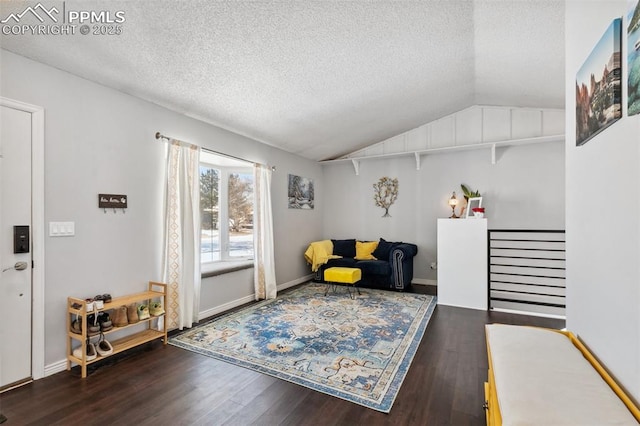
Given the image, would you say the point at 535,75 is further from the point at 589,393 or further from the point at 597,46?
the point at 589,393

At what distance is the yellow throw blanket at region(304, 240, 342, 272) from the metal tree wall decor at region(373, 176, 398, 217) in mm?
1417

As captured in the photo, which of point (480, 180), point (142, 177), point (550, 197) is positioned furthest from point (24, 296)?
point (550, 197)

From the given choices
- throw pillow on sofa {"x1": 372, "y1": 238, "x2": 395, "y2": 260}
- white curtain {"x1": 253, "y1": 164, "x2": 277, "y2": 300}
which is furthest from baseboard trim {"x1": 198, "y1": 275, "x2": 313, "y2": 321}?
throw pillow on sofa {"x1": 372, "y1": 238, "x2": 395, "y2": 260}

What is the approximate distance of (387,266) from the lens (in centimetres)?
509

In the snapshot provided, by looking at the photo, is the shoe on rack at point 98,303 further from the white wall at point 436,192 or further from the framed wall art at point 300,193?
the white wall at point 436,192

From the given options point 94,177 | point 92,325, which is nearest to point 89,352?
point 92,325

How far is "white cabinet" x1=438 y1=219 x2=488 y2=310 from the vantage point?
419 centimetres

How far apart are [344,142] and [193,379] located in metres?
4.46

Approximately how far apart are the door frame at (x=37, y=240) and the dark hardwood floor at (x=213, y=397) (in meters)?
0.23

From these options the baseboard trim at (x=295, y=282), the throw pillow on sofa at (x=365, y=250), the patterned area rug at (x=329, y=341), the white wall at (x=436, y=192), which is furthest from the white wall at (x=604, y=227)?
the baseboard trim at (x=295, y=282)

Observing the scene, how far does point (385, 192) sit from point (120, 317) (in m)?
4.86

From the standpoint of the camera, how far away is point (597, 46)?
1.38 metres

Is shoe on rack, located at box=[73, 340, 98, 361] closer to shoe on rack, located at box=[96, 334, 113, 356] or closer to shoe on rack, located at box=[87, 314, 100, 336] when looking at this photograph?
shoe on rack, located at box=[96, 334, 113, 356]

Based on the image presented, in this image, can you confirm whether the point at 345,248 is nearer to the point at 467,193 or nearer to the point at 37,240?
the point at 467,193
